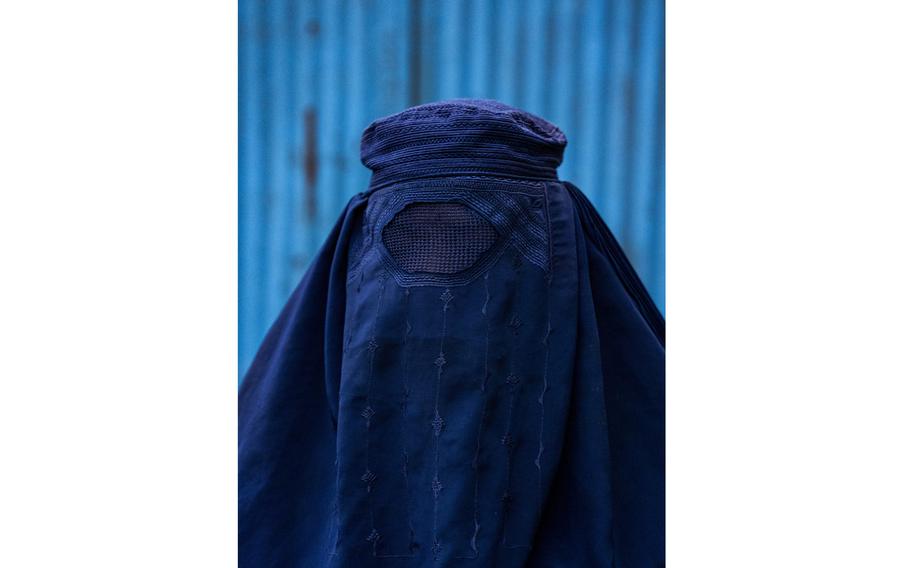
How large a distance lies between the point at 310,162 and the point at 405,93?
202 mm

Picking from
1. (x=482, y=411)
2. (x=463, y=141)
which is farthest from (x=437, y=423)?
(x=463, y=141)

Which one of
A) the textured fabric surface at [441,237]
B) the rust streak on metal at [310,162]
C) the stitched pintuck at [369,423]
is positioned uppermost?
the rust streak on metal at [310,162]

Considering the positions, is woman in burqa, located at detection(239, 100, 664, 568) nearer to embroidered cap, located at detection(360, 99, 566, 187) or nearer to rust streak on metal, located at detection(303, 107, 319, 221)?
embroidered cap, located at detection(360, 99, 566, 187)

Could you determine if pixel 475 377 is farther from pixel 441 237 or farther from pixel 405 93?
pixel 405 93

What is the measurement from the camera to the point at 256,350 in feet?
4.17

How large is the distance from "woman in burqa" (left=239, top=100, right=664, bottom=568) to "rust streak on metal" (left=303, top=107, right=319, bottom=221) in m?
0.19

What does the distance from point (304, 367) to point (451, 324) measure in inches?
10.4

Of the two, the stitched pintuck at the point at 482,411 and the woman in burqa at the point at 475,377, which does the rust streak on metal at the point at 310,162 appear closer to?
the woman in burqa at the point at 475,377

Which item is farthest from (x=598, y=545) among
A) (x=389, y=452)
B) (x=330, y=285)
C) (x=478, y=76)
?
(x=478, y=76)

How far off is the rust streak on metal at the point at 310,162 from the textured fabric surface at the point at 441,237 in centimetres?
28

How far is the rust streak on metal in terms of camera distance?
1.22 metres

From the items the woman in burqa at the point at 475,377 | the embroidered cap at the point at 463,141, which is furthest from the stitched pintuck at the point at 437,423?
the embroidered cap at the point at 463,141

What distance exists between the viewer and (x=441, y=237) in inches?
40.5

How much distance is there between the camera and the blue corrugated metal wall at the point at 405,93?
1.13 metres
